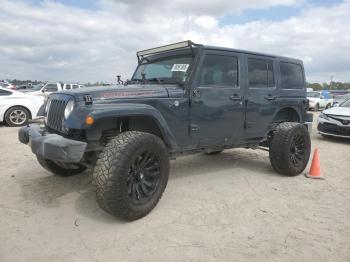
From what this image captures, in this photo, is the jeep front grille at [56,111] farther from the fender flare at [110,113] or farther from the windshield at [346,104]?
the windshield at [346,104]

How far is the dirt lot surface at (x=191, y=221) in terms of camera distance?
119 inches

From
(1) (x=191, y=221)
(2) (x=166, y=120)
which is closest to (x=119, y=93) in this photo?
(2) (x=166, y=120)

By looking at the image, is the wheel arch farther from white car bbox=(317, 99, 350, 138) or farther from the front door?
white car bbox=(317, 99, 350, 138)

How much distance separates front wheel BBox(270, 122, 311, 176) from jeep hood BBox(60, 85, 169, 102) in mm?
2278

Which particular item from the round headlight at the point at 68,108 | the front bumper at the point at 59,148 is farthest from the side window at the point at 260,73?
the front bumper at the point at 59,148

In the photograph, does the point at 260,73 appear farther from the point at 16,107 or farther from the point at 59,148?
the point at 16,107

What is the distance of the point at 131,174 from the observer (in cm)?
360

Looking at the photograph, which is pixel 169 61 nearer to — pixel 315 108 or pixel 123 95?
pixel 123 95

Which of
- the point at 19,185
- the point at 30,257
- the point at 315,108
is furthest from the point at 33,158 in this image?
the point at 315,108

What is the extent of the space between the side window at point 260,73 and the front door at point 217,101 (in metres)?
0.31

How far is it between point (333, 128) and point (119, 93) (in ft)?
26.1

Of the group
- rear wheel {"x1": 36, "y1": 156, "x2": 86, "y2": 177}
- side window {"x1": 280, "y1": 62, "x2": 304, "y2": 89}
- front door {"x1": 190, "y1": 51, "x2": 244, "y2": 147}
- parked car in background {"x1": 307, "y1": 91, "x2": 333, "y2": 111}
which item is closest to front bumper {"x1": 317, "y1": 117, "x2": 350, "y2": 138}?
side window {"x1": 280, "y1": 62, "x2": 304, "y2": 89}

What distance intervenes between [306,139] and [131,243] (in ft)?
12.7

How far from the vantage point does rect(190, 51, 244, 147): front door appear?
14.6 ft
